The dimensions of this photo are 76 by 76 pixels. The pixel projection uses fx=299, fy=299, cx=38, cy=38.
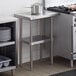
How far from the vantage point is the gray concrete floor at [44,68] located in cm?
425

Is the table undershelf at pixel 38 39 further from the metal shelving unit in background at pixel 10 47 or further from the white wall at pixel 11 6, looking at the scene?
the white wall at pixel 11 6

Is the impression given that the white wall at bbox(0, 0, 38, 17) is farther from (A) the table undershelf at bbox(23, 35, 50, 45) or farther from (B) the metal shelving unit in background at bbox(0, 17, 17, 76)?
(A) the table undershelf at bbox(23, 35, 50, 45)

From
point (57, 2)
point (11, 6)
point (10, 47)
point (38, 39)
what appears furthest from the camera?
point (57, 2)

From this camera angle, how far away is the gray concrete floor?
425cm

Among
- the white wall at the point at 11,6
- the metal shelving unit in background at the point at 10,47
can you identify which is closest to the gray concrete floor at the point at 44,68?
the metal shelving unit in background at the point at 10,47

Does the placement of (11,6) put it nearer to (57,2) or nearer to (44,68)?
(57,2)

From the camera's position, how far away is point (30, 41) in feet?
14.0

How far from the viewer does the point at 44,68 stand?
14.7 ft

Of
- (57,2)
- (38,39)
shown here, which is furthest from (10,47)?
(57,2)

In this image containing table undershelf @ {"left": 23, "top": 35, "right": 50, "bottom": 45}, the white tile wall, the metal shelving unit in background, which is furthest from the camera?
the white tile wall

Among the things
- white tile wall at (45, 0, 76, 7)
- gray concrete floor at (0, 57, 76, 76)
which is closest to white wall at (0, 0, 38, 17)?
white tile wall at (45, 0, 76, 7)

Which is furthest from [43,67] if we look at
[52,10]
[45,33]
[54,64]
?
[52,10]

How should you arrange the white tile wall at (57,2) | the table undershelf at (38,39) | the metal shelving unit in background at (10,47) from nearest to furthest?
1. the metal shelving unit in background at (10,47)
2. the table undershelf at (38,39)
3. the white tile wall at (57,2)

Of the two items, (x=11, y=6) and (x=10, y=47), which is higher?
(x=11, y=6)
